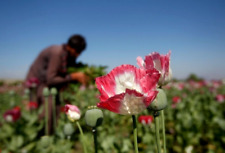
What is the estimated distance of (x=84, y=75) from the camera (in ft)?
8.62

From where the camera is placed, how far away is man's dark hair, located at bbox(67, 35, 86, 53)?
9.53 ft

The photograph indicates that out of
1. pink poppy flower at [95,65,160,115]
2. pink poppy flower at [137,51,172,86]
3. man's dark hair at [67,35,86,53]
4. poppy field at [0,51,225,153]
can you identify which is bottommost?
poppy field at [0,51,225,153]

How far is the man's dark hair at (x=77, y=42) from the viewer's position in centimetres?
291

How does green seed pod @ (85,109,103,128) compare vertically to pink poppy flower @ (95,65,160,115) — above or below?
below

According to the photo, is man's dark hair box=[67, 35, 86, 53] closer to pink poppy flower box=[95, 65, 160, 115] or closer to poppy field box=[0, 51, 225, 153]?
poppy field box=[0, 51, 225, 153]

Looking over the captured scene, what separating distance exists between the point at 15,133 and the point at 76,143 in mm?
1024

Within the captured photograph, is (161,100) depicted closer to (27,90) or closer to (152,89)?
(152,89)

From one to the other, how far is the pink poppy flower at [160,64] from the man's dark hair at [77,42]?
8.26ft

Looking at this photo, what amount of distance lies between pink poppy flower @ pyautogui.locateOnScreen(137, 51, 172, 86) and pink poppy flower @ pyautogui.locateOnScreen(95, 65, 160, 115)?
0.24ft

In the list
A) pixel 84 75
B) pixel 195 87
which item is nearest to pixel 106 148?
pixel 84 75

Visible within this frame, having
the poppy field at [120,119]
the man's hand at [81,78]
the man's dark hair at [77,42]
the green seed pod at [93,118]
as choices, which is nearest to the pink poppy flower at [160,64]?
the poppy field at [120,119]

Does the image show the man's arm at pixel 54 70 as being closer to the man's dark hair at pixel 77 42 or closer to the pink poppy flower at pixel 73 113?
the man's dark hair at pixel 77 42

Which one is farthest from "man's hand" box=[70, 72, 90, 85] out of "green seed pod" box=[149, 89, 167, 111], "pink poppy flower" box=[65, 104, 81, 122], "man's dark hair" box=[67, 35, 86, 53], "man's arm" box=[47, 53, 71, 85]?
"green seed pod" box=[149, 89, 167, 111]

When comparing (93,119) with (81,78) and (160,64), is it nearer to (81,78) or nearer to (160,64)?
(160,64)
